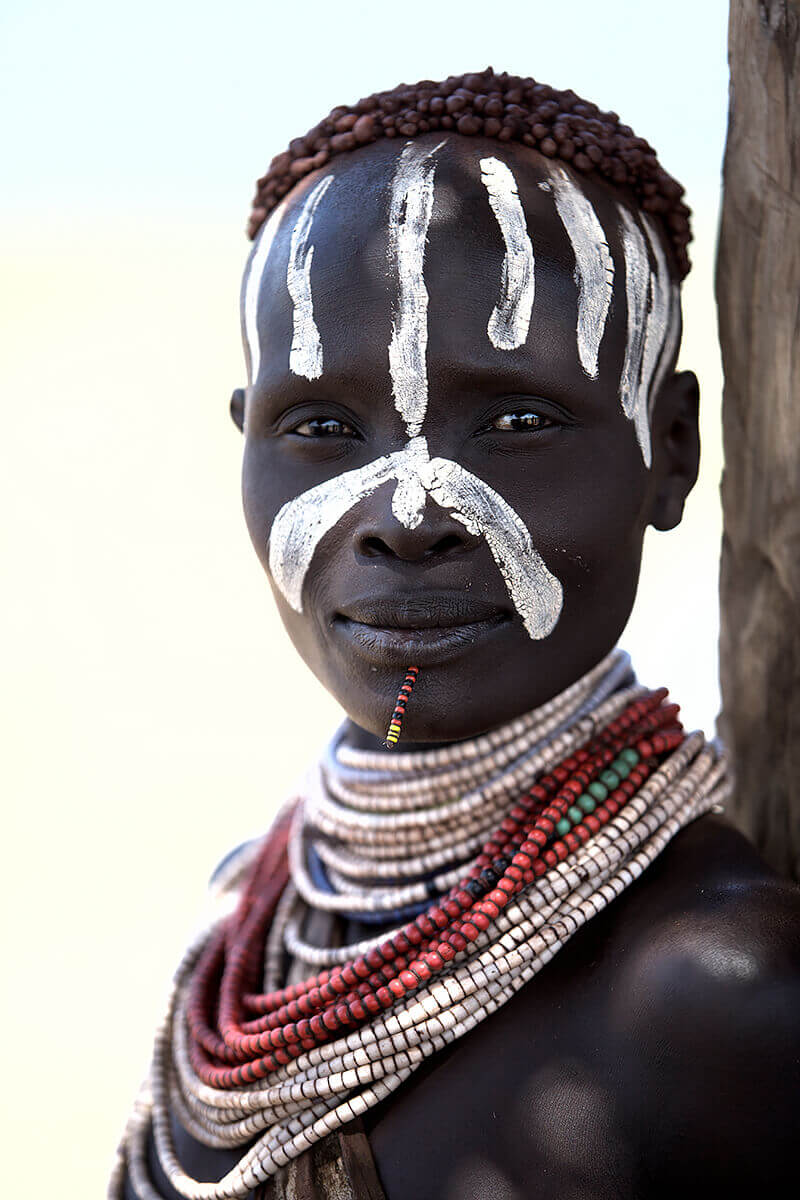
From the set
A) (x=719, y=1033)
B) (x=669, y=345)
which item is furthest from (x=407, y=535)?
(x=719, y=1033)

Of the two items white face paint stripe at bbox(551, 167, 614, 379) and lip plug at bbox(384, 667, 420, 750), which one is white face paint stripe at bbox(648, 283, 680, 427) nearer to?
white face paint stripe at bbox(551, 167, 614, 379)

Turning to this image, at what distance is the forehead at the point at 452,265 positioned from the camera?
5.79 feet

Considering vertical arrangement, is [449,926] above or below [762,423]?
below

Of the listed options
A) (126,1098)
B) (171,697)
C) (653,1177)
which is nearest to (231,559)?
(171,697)

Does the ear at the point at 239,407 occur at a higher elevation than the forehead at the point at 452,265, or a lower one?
lower

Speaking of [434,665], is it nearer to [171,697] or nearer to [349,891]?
[349,891]

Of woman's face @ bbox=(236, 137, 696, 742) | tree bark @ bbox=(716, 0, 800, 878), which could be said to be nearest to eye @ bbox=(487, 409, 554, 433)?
woman's face @ bbox=(236, 137, 696, 742)

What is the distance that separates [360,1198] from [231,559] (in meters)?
5.42

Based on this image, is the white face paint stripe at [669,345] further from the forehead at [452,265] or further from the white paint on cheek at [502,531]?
the white paint on cheek at [502,531]

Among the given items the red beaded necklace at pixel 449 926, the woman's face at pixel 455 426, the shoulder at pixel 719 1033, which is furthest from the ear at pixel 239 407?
the shoulder at pixel 719 1033

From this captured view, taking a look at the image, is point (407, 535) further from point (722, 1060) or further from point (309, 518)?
point (722, 1060)

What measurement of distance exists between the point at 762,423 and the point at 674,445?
19 cm

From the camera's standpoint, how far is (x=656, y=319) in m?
1.94

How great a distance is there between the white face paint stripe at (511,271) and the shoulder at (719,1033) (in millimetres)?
748
